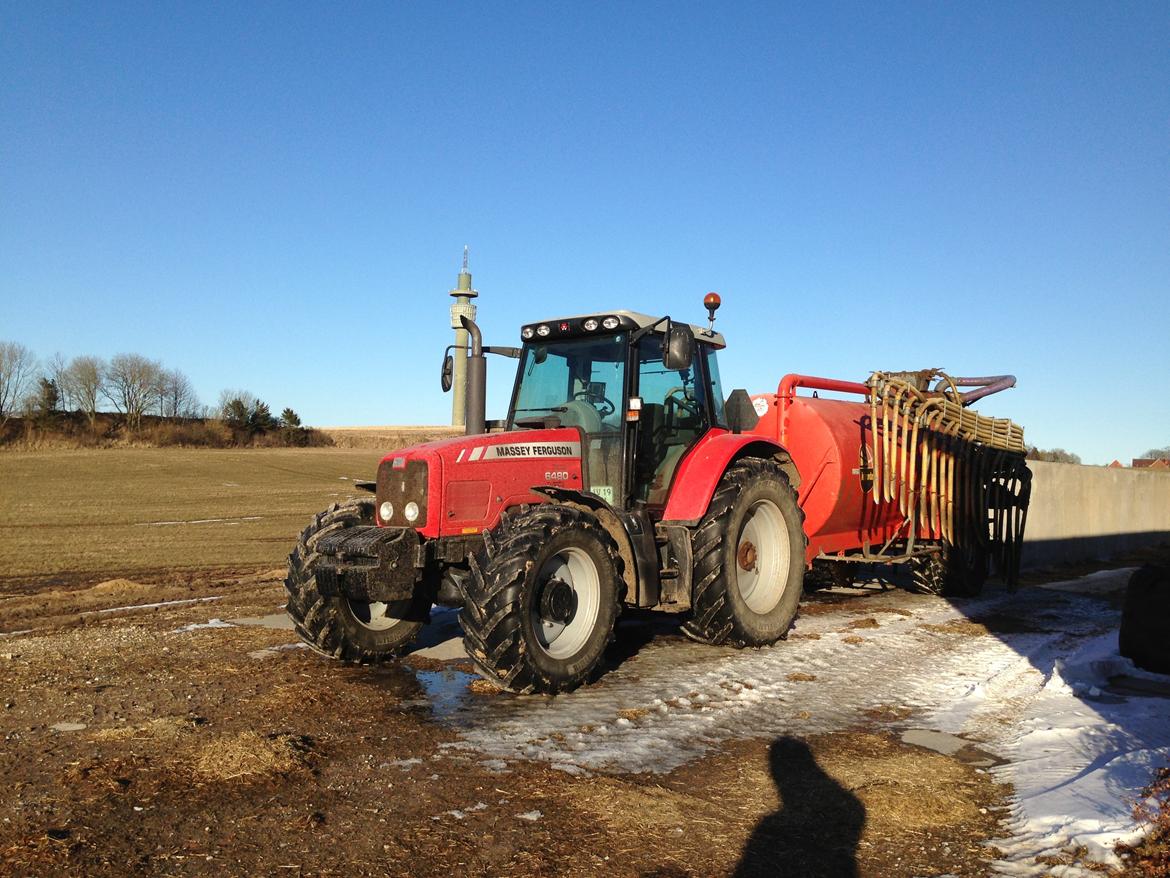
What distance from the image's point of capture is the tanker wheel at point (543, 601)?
5.37m

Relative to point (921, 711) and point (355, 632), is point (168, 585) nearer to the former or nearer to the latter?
point (355, 632)

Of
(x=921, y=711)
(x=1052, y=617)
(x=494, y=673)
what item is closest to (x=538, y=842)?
(x=494, y=673)

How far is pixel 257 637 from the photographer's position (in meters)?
7.57

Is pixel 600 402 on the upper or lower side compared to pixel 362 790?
upper

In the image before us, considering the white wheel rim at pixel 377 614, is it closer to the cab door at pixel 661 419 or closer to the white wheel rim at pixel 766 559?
the cab door at pixel 661 419

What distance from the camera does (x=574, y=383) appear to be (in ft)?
23.6

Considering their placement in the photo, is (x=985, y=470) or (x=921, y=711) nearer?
(x=921, y=711)

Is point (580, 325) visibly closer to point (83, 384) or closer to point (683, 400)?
point (683, 400)

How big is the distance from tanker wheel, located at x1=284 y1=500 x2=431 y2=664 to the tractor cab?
151 cm

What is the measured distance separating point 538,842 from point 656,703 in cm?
218

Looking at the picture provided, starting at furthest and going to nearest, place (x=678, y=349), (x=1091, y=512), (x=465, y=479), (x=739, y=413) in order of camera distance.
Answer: (x=1091, y=512)
(x=739, y=413)
(x=678, y=349)
(x=465, y=479)

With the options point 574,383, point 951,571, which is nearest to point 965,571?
point 951,571

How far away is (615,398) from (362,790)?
142 inches

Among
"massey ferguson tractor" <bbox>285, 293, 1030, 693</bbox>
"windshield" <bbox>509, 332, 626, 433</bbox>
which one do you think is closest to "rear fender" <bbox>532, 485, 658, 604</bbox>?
"massey ferguson tractor" <bbox>285, 293, 1030, 693</bbox>
